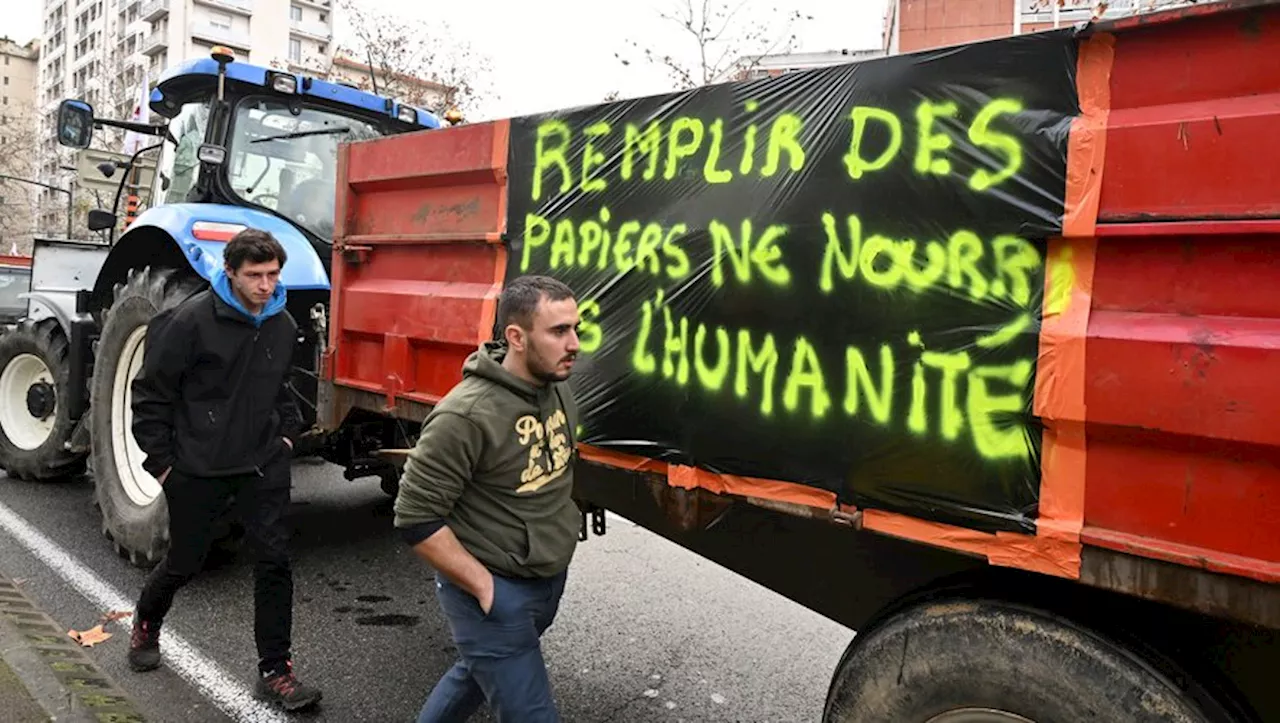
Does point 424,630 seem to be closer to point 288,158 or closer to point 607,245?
point 607,245

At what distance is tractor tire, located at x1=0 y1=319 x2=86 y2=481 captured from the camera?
6.11 m

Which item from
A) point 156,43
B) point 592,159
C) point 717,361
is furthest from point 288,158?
point 156,43

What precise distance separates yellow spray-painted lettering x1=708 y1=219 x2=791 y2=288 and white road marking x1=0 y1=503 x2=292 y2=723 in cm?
244

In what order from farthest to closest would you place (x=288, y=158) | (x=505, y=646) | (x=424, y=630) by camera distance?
(x=288, y=158) < (x=424, y=630) < (x=505, y=646)

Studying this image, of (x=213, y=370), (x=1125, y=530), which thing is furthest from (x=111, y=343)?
(x=1125, y=530)

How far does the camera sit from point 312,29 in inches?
2709

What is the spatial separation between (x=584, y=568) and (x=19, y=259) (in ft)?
39.8

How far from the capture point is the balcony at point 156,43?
61.2 metres

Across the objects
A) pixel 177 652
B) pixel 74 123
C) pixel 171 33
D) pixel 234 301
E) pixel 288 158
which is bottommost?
pixel 177 652

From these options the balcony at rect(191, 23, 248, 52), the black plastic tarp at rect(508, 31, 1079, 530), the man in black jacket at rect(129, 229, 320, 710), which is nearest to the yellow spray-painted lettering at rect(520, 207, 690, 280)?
the black plastic tarp at rect(508, 31, 1079, 530)

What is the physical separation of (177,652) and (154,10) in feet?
237

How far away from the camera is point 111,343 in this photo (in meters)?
4.72

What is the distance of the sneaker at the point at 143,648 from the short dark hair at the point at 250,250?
5.13 ft

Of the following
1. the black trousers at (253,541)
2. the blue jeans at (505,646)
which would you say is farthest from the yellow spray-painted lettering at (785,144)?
the black trousers at (253,541)
